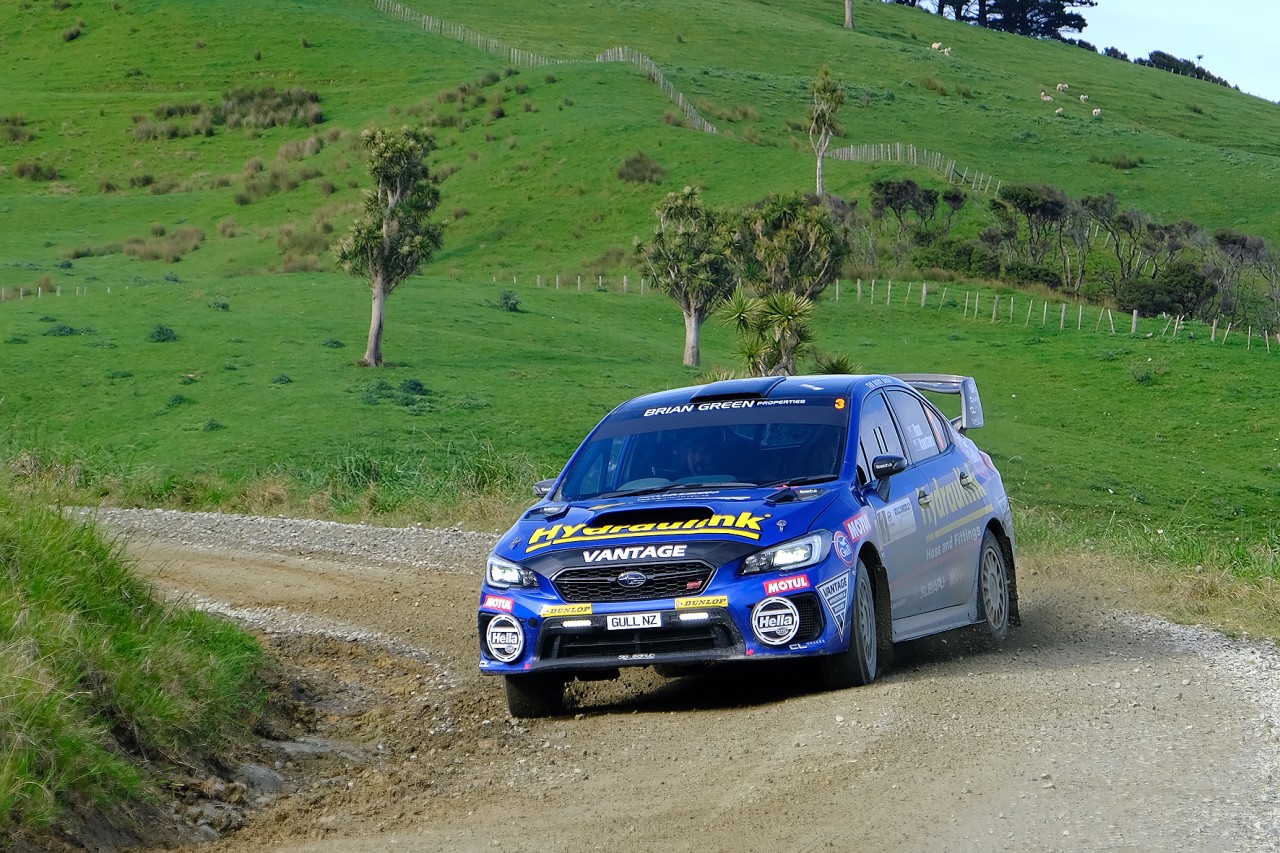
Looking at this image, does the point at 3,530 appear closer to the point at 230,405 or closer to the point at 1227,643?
the point at 1227,643

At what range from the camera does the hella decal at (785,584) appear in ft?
27.3

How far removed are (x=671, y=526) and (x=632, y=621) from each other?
554mm

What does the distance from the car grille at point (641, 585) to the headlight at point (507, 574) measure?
0.23 m

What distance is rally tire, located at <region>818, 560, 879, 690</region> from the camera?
8.51 metres

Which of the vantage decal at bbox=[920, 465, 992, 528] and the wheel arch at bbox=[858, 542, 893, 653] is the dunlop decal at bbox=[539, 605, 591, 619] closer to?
the wheel arch at bbox=[858, 542, 893, 653]

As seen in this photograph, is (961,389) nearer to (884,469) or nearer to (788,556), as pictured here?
(884,469)

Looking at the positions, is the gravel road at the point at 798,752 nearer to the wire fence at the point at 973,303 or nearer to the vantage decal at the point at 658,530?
the vantage decal at the point at 658,530

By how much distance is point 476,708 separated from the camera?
30.2 feet

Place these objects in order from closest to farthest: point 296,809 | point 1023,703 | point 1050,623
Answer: point 296,809 → point 1023,703 → point 1050,623

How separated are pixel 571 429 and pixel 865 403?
29.8m

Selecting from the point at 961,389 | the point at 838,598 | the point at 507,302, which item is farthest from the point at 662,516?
the point at 507,302

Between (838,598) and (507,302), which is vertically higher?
(838,598)

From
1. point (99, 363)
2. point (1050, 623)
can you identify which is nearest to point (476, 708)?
point (1050, 623)

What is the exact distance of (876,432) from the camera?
32.5 feet
